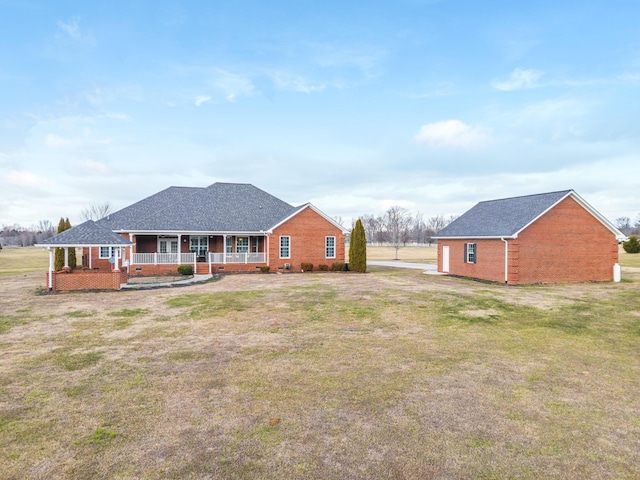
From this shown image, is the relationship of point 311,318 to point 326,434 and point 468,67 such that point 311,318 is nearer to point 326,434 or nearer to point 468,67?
point 326,434

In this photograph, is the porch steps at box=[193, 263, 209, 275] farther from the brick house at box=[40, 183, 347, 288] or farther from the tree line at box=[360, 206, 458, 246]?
the tree line at box=[360, 206, 458, 246]

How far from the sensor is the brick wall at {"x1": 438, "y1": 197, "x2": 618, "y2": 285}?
Answer: 78.5 feet

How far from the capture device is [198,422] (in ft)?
18.5

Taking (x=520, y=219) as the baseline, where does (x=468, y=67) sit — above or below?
above

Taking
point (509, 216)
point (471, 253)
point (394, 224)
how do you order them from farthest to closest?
point (394, 224), point (471, 253), point (509, 216)

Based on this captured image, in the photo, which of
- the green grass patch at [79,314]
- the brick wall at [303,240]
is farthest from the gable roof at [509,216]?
the green grass patch at [79,314]

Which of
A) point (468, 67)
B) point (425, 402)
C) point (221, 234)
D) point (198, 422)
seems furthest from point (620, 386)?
point (221, 234)

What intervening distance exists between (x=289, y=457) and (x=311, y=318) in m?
8.66

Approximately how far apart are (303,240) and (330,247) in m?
2.61

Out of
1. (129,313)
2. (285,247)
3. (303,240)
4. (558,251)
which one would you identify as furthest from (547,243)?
(129,313)

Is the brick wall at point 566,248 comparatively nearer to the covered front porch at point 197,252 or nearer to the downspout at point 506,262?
the downspout at point 506,262

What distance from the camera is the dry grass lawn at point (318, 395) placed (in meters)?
4.63

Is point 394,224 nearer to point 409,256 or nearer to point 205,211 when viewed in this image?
point 409,256

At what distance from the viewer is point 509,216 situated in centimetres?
2616
